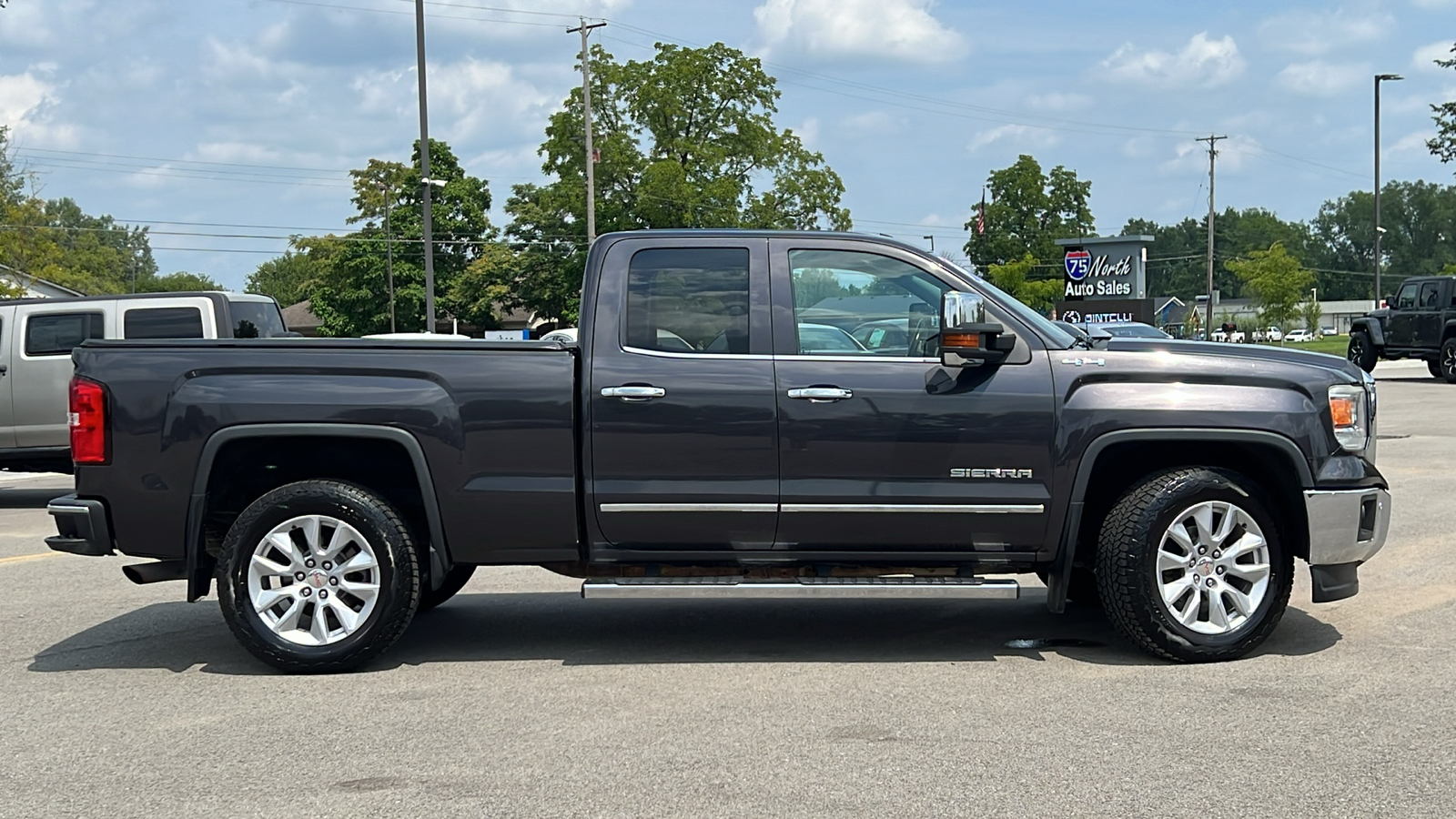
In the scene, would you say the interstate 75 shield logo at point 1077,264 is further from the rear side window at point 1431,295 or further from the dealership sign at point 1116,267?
the dealership sign at point 1116,267

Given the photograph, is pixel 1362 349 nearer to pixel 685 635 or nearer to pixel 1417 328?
pixel 1417 328

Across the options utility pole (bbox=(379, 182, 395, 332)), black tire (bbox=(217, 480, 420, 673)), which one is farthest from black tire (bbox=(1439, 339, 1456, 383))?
utility pole (bbox=(379, 182, 395, 332))

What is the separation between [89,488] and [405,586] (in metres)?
1.52

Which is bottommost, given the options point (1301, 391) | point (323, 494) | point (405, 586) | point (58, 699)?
point (58, 699)

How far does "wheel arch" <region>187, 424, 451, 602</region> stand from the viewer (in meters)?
6.21

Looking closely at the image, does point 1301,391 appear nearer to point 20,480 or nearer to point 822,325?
point 822,325

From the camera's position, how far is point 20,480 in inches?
679

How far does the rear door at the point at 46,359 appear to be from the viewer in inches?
532

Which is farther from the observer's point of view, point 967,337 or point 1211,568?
point 1211,568

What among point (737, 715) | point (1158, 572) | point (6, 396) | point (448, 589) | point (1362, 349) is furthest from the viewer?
point (1362, 349)

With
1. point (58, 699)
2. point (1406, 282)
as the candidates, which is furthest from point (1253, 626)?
point (1406, 282)

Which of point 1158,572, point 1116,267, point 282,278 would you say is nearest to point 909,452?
point 1158,572

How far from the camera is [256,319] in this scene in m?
14.0

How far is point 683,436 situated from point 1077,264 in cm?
4031
